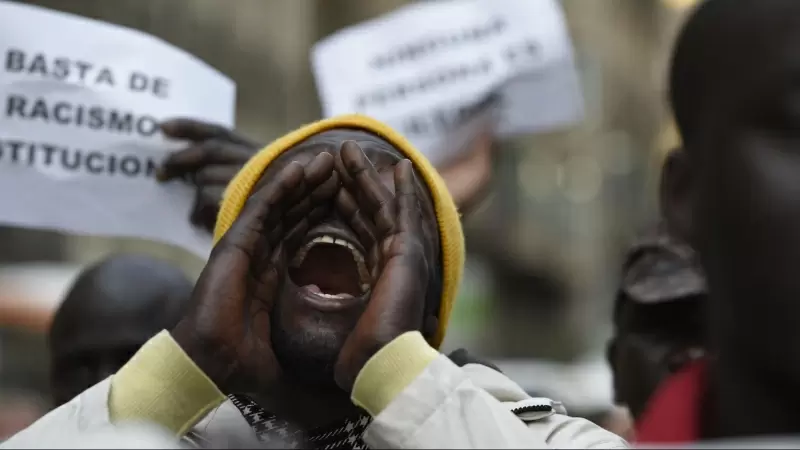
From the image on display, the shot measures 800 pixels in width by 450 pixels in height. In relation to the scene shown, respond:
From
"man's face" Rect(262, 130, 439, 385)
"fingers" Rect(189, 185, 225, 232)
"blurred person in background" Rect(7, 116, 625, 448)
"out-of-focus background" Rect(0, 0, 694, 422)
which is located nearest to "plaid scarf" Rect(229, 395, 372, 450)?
"blurred person in background" Rect(7, 116, 625, 448)

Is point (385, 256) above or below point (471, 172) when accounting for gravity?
above

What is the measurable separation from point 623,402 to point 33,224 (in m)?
1.84

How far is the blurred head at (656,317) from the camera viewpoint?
3008 mm

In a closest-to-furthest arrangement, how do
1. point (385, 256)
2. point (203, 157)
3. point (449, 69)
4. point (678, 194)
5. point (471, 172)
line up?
1. point (385, 256)
2. point (678, 194)
3. point (203, 157)
4. point (471, 172)
5. point (449, 69)

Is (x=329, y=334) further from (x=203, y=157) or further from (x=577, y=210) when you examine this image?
(x=577, y=210)

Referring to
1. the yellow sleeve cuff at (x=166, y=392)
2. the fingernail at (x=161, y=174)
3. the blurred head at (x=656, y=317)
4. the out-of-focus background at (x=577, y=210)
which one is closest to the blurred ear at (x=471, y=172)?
the blurred head at (x=656, y=317)

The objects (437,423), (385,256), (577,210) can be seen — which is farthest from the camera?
(577,210)

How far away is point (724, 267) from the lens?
181cm

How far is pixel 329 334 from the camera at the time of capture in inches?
73.9

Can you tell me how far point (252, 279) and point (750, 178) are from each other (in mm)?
888

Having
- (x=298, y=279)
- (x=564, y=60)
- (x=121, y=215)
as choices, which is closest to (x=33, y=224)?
(x=121, y=215)

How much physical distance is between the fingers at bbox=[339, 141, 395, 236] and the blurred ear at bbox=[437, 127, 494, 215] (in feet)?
4.24

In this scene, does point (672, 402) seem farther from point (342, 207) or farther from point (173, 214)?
point (173, 214)

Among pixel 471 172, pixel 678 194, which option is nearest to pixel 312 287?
pixel 678 194
